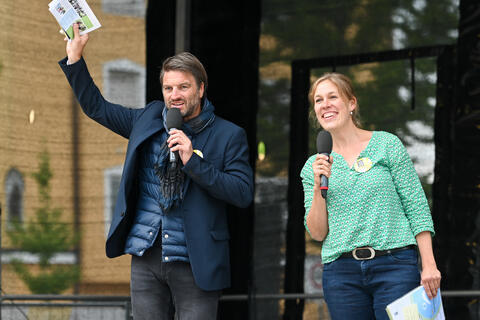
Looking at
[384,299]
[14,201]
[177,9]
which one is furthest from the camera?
[177,9]

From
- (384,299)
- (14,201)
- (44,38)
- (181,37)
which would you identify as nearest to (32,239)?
(14,201)

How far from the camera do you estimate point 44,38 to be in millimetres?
4316

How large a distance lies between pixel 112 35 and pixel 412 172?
2369mm

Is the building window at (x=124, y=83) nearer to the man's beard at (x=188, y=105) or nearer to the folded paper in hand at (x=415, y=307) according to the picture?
the man's beard at (x=188, y=105)

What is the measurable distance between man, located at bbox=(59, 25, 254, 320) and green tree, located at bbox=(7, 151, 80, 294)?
149 centimetres

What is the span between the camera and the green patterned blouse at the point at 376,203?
2645 mm

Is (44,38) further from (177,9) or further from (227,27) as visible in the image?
(227,27)

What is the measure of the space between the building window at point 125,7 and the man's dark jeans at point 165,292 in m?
2.07

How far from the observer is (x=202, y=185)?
8.97ft

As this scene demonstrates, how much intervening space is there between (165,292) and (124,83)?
192 centimetres

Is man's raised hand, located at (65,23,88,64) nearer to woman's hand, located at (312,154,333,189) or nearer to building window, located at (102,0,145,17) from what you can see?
woman's hand, located at (312,154,333,189)

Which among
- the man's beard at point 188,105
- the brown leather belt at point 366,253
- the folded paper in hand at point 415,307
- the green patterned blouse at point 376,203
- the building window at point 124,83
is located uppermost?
the building window at point 124,83

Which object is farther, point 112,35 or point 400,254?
point 112,35

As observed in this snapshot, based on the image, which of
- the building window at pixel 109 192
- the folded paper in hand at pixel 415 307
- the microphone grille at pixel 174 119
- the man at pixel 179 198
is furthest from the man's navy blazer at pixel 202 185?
the building window at pixel 109 192
